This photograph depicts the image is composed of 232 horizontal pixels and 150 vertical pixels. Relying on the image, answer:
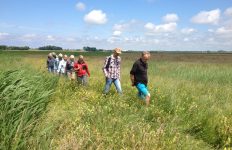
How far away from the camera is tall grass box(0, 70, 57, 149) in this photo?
4684 mm

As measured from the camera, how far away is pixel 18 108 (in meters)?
5.29

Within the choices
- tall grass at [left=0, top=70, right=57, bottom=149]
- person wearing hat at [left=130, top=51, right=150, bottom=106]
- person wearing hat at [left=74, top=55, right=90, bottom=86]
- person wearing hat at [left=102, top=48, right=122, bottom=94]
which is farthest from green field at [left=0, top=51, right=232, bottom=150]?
person wearing hat at [left=74, top=55, right=90, bottom=86]

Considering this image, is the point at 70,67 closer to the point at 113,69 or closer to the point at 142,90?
the point at 113,69

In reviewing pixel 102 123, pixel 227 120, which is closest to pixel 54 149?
pixel 102 123

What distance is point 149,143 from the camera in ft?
18.7

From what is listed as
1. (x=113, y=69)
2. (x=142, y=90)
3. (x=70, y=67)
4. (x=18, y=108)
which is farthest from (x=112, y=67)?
(x=18, y=108)

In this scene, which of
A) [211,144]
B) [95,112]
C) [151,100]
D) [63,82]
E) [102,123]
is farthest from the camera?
[63,82]

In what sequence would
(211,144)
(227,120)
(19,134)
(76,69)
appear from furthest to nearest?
(76,69) < (227,120) < (211,144) < (19,134)

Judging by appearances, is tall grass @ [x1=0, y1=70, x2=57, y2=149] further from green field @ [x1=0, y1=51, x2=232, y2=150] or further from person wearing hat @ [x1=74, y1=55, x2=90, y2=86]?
person wearing hat @ [x1=74, y1=55, x2=90, y2=86]

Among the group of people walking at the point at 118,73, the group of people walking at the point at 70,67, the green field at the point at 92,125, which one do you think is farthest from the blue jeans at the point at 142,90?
the group of people walking at the point at 70,67

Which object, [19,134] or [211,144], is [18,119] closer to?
[19,134]

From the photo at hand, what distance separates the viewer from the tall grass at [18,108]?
4684mm

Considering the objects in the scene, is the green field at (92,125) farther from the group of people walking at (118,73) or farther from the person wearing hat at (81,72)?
the person wearing hat at (81,72)

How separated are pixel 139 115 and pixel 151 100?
8.03 feet
